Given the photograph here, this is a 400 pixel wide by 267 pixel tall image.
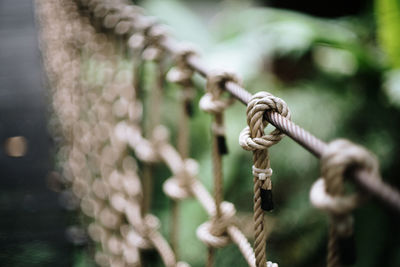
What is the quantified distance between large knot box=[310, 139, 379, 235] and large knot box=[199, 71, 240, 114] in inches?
7.9

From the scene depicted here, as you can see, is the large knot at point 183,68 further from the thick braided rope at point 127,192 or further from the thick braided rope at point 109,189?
the thick braided rope at point 109,189

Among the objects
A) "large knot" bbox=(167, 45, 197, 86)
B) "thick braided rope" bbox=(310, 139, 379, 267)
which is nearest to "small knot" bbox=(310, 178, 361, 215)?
"thick braided rope" bbox=(310, 139, 379, 267)

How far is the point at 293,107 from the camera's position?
4.89ft

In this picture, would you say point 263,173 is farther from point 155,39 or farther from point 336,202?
point 155,39

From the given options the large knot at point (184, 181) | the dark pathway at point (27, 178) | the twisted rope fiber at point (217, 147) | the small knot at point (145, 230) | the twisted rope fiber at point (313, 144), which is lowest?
the dark pathway at point (27, 178)

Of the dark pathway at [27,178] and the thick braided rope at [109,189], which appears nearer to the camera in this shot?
the thick braided rope at [109,189]

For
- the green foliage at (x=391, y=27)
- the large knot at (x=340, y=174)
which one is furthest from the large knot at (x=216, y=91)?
the green foliage at (x=391, y=27)

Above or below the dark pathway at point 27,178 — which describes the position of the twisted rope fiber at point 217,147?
above

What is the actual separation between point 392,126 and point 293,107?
0.41 meters

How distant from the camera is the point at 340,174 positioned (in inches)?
9.2

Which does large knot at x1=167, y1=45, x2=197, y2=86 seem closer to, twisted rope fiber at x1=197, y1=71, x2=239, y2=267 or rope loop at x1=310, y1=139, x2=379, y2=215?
twisted rope fiber at x1=197, y1=71, x2=239, y2=267

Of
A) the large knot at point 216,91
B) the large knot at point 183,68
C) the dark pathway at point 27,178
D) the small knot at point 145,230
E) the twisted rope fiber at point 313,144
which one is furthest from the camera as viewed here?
the dark pathway at point 27,178

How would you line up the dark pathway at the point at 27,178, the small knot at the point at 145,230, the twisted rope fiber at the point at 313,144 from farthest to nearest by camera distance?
the dark pathway at the point at 27,178 < the small knot at the point at 145,230 < the twisted rope fiber at the point at 313,144

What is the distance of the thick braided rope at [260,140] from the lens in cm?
32
